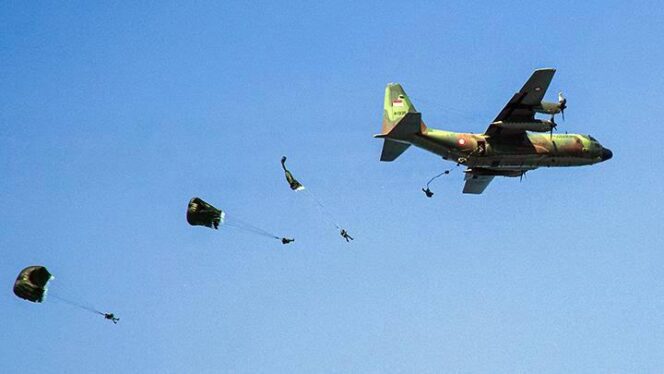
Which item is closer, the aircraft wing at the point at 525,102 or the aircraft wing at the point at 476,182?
the aircraft wing at the point at 525,102

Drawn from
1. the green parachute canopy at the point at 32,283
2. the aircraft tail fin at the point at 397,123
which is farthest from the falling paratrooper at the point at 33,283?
the aircraft tail fin at the point at 397,123

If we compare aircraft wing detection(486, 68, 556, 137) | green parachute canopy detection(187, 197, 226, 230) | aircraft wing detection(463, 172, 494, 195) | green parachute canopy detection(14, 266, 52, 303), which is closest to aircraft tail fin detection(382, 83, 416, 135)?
aircraft wing detection(486, 68, 556, 137)

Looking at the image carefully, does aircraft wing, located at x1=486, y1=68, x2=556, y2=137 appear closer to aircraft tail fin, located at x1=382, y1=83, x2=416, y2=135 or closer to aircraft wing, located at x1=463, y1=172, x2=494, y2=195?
aircraft wing, located at x1=463, y1=172, x2=494, y2=195

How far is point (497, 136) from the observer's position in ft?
177

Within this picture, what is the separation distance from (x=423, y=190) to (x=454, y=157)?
8.53ft

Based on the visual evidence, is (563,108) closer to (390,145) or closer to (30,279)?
(390,145)

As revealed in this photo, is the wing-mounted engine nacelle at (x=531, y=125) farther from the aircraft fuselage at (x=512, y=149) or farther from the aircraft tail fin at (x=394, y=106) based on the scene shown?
the aircraft tail fin at (x=394, y=106)

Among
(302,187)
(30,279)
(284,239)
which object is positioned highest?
(302,187)

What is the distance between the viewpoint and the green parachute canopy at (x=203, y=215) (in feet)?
150

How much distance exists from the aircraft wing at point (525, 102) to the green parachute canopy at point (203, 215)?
17.3 metres

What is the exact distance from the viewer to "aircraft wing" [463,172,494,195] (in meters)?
57.2

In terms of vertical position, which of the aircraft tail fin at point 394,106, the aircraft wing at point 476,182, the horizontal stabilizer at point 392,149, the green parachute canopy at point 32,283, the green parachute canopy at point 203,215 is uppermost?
the aircraft tail fin at point 394,106

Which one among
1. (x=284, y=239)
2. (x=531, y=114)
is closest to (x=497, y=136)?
(x=531, y=114)

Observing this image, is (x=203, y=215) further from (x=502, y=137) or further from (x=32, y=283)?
(x=502, y=137)
